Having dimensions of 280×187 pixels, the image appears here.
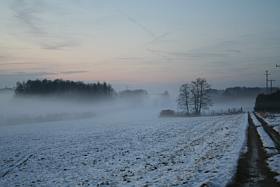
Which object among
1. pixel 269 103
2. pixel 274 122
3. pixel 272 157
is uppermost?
pixel 269 103

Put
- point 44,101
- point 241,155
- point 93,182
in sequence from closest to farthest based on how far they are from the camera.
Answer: point 93,182 < point 241,155 < point 44,101

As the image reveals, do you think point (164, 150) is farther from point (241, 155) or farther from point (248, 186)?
point (248, 186)

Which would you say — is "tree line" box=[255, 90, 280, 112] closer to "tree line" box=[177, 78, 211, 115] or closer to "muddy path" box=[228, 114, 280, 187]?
"tree line" box=[177, 78, 211, 115]

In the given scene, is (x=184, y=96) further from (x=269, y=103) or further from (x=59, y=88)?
(x=59, y=88)

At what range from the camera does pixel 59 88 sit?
498ft

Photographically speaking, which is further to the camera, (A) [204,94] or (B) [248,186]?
(A) [204,94]

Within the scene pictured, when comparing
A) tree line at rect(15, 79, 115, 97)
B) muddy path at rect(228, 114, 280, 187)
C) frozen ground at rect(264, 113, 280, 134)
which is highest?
tree line at rect(15, 79, 115, 97)

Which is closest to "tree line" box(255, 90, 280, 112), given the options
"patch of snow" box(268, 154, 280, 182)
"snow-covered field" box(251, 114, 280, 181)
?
"snow-covered field" box(251, 114, 280, 181)

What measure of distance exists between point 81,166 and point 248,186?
12.3m

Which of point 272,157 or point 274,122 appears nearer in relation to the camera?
point 272,157

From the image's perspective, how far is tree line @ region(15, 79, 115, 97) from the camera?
143000 millimetres

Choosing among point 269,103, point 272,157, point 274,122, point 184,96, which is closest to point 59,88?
point 184,96

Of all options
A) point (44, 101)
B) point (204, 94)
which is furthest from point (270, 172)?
point (44, 101)

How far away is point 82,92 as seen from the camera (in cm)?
16350
